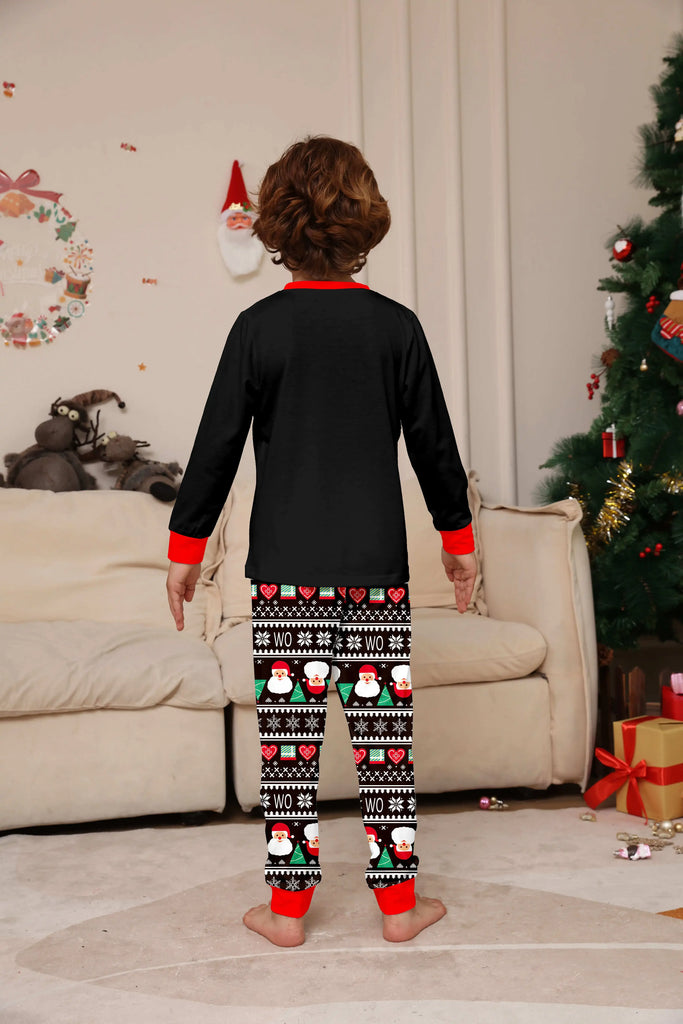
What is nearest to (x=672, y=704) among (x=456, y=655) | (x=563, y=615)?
(x=563, y=615)

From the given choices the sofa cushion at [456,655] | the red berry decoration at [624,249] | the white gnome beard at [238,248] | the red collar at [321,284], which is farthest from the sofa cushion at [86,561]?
the red berry decoration at [624,249]

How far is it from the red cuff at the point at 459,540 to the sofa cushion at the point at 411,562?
3.30 feet

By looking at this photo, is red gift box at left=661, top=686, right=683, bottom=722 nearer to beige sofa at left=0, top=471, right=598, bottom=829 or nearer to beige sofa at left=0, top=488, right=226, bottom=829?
beige sofa at left=0, top=471, right=598, bottom=829

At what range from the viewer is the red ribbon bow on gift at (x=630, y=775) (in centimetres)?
222

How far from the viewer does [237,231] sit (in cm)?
333

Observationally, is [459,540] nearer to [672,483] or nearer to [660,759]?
[660,759]

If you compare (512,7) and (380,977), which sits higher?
(512,7)

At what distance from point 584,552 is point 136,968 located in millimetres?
1418

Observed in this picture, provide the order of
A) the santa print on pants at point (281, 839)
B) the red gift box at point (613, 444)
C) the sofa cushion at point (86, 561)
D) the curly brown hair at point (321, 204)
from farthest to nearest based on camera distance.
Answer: the red gift box at point (613, 444), the sofa cushion at point (86, 561), the santa print on pants at point (281, 839), the curly brown hair at point (321, 204)

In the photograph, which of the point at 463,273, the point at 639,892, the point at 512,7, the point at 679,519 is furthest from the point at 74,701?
the point at 512,7

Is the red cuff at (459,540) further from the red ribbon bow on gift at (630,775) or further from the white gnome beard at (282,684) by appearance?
the red ribbon bow on gift at (630,775)

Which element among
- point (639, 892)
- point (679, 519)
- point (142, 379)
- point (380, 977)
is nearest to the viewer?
point (380, 977)

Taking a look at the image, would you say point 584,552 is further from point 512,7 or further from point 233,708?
point 512,7

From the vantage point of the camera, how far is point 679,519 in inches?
109
